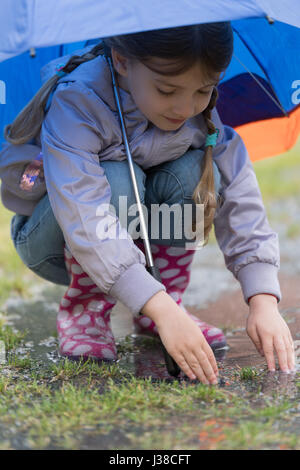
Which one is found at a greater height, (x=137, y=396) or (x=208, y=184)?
(x=208, y=184)

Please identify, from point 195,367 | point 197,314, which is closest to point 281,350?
point 195,367

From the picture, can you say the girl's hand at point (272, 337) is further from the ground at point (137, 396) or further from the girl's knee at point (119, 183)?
the girl's knee at point (119, 183)

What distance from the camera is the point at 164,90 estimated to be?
6.40 ft

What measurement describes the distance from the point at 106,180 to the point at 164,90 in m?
0.32

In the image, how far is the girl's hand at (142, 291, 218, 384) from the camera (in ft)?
6.00

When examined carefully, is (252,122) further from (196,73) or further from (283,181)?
(283,181)

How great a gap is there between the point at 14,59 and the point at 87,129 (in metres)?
0.51

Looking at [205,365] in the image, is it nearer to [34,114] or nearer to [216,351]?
[216,351]

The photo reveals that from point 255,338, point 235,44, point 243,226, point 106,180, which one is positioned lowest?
point 255,338

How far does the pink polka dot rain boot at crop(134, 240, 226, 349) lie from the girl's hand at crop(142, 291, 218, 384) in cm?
53

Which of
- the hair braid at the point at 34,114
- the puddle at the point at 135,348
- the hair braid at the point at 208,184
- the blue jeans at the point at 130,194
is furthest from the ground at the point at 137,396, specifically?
the hair braid at the point at 34,114

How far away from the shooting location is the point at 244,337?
8.34 ft

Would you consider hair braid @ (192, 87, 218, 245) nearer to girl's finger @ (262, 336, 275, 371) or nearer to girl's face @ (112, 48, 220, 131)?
girl's face @ (112, 48, 220, 131)
